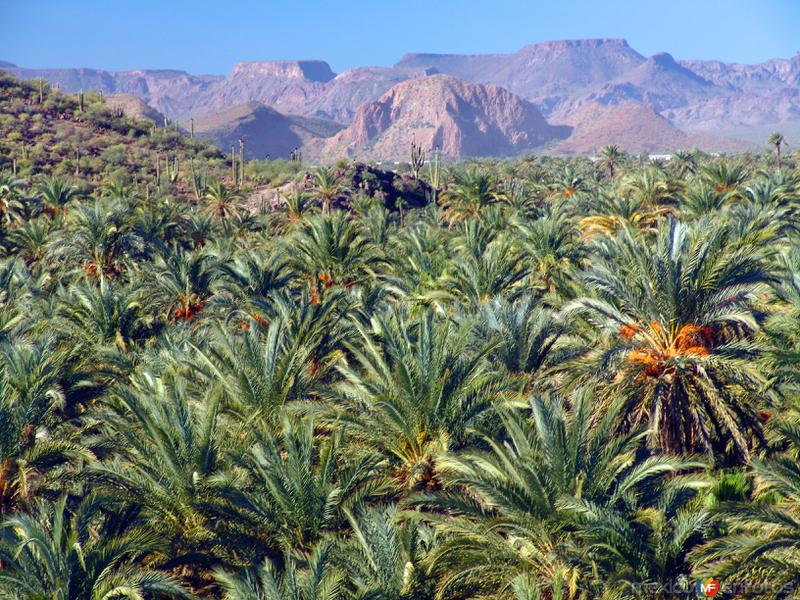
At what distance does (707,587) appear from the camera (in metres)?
8.79

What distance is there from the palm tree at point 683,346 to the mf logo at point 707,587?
3.38 meters

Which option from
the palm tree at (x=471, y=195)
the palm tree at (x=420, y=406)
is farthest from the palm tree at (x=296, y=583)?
the palm tree at (x=471, y=195)

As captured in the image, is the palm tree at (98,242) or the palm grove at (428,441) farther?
the palm tree at (98,242)

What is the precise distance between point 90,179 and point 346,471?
58.3 metres

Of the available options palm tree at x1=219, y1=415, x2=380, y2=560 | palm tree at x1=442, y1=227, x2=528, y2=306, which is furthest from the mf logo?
palm tree at x1=442, y1=227, x2=528, y2=306

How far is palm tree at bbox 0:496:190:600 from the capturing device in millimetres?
8656

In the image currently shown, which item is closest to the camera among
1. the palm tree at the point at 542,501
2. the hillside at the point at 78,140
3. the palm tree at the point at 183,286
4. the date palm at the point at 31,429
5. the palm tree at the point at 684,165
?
the palm tree at the point at 542,501

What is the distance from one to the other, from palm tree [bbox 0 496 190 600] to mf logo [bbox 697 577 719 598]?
661cm

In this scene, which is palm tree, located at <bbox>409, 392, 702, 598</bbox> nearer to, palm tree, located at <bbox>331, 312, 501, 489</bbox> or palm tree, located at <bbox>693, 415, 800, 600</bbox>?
palm tree, located at <bbox>693, 415, 800, 600</bbox>

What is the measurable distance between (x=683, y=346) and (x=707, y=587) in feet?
16.9

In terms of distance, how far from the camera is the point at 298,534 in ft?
36.1

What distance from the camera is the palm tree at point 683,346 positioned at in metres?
12.3

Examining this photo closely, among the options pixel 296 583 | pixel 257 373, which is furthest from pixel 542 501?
pixel 257 373

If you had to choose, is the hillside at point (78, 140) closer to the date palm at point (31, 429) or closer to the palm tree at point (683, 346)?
the date palm at point (31, 429)
